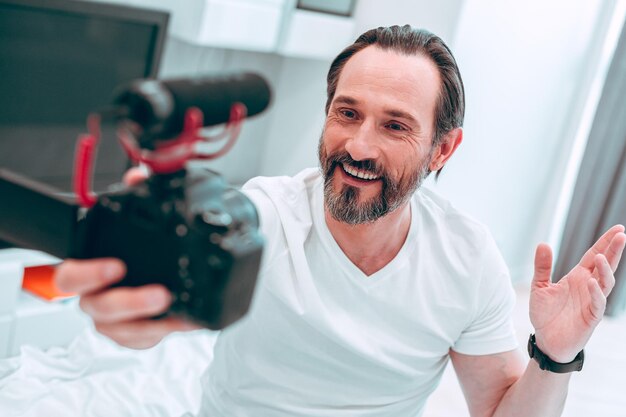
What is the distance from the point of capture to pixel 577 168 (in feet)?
13.5

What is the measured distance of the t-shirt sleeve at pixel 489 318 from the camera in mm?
1467

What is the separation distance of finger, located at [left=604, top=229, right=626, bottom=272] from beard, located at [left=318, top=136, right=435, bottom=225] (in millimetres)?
356

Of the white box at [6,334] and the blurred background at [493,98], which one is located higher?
the blurred background at [493,98]

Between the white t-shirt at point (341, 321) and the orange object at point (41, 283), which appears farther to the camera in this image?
the orange object at point (41, 283)

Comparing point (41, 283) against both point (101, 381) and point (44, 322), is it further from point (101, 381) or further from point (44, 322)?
point (101, 381)

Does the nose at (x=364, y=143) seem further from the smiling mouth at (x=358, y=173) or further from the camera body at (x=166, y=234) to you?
the camera body at (x=166, y=234)

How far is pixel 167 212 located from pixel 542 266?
901mm

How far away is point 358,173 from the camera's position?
136 cm

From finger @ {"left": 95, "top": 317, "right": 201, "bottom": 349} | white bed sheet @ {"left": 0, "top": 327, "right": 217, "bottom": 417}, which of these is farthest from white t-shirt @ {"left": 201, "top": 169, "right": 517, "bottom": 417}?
finger @ {"left": 95, "top": 317, "right": 201, "bottom": 349}

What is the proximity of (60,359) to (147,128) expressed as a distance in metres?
1.44

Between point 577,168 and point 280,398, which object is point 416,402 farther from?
point 577,168

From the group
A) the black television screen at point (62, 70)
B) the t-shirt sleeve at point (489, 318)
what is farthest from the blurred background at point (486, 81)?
the t-shirt sleeve at point (489, 318)

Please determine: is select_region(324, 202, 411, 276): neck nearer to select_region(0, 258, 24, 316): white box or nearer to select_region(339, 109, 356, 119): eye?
select_region(339, 109, 356, 119): eye

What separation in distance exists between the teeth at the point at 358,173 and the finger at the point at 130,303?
73 cm
